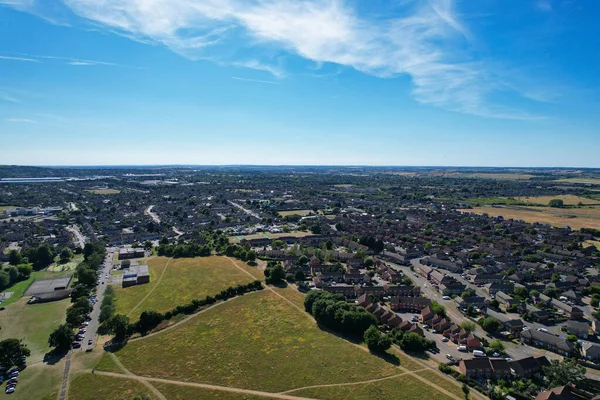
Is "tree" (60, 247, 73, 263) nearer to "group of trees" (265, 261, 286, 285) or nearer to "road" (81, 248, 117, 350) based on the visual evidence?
"road" (81, 248, 117, 350)

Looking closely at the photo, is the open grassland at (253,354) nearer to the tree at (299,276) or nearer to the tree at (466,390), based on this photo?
the tree at (466,390)

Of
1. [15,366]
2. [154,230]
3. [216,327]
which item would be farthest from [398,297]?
[154,230]

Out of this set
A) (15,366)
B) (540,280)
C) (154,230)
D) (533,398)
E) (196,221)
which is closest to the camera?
(533,398)

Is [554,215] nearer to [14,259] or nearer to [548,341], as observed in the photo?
[548,341]

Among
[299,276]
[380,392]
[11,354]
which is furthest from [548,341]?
[11,354]

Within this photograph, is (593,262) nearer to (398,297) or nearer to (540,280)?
(540,280)

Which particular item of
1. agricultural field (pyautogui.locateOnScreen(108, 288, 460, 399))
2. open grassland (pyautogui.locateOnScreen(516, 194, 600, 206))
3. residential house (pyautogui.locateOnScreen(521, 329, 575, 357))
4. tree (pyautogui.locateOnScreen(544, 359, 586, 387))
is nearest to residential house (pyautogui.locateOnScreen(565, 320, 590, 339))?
residential house (pyautogui.locateOnScreen(521, 329, 575, 357))

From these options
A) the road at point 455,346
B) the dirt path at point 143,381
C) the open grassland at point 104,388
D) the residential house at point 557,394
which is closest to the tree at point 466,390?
the road at point 455,346
